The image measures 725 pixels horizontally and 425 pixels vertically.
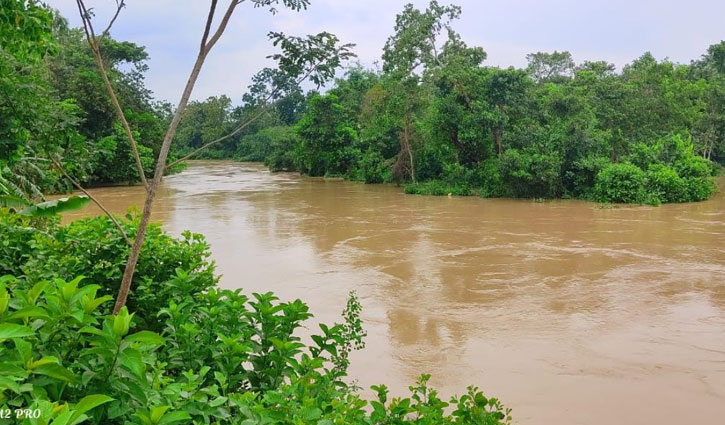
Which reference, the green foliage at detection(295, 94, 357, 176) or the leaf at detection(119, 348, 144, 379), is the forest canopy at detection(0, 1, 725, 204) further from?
the leaf at detection(119, 348, 144, 379)

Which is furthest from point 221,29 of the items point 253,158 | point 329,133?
point 253,158

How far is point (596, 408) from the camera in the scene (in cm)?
404

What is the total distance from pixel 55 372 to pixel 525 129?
60.7 ft

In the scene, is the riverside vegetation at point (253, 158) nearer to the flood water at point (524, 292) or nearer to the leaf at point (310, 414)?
the leaf at point (310, 414)

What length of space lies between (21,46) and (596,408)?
15.4ft

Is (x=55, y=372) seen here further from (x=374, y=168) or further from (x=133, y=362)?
(x=374, y=168)

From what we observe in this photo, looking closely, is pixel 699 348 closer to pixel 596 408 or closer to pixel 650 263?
pixel 596 408

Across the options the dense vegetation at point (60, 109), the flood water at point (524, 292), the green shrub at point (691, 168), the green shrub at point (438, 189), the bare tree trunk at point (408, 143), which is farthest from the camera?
the bare tree trunk at point (408, 143)

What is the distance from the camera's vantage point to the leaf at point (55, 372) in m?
1.25

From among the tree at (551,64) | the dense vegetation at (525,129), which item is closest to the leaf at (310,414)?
the dense vegetation at (525,129)

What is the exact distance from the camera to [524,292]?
7180 millimetres

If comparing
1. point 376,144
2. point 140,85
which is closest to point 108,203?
point 376,144

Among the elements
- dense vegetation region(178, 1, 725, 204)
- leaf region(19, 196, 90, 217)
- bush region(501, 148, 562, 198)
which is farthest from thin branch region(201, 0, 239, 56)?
bush region(501, 148, 562, 198)

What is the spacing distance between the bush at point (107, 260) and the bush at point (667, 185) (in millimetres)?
16517
